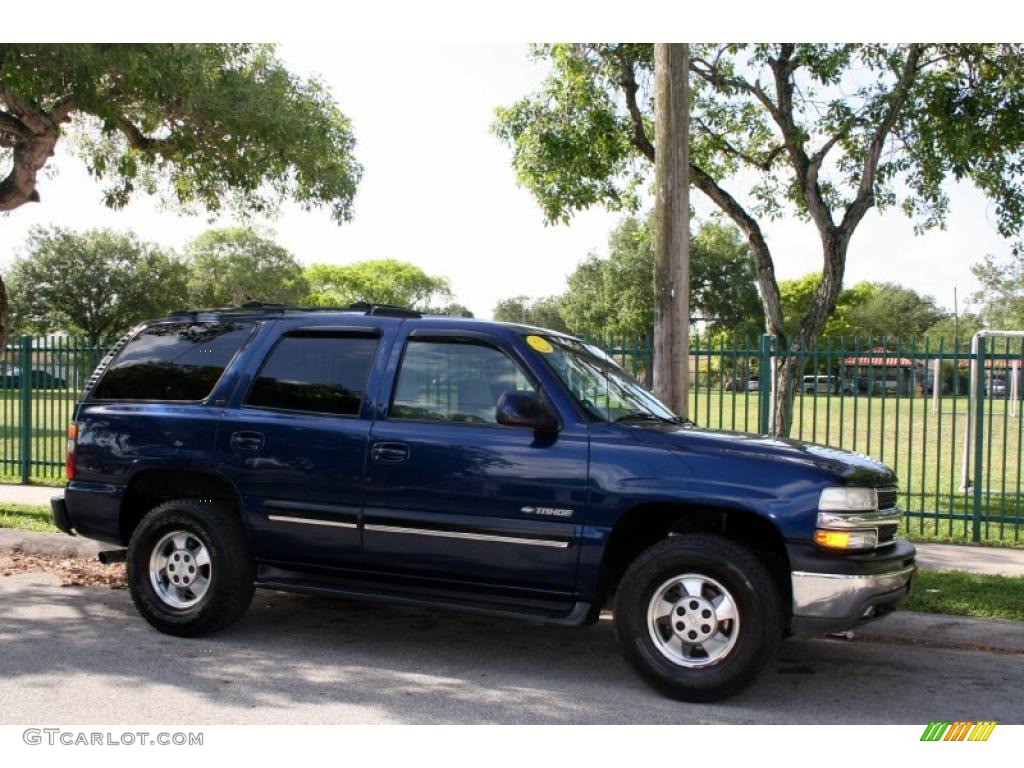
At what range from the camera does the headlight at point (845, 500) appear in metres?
4.87

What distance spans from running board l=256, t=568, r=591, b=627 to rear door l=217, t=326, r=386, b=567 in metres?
0.13

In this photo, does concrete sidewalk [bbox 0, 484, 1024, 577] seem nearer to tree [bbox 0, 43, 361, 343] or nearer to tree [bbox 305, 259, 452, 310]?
tree [bbox 0, 43, 361, 343]

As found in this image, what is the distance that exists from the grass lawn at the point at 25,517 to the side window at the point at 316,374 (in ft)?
15.0

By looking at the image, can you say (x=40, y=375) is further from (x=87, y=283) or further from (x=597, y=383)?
(x=87, y=283)

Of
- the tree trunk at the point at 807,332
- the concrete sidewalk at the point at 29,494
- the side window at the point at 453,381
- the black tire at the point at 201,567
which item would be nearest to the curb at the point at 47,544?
the concrete sidewalk at the point at 29,494

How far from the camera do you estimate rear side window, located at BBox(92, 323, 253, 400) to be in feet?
20.8

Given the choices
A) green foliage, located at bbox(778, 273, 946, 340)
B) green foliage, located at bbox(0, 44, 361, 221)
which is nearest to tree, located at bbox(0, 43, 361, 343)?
green foliage, located at bbox(0, 44, 361, 221)

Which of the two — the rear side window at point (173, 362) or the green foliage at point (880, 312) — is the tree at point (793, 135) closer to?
the rear side window at point (173, 362)

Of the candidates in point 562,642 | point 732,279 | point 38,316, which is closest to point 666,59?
point 562,642

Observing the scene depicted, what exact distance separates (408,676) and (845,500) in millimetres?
2500

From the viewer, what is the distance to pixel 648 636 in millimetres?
5062

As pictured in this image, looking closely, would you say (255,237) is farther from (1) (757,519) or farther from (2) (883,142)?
(1) (757,519)

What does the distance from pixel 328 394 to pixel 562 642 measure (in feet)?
7.09

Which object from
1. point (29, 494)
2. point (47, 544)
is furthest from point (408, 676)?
point (29, 494)
